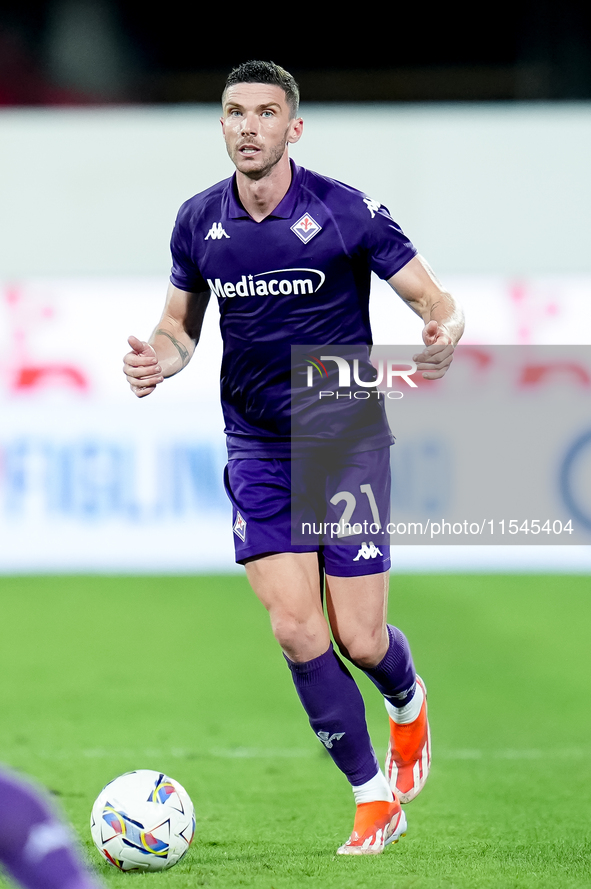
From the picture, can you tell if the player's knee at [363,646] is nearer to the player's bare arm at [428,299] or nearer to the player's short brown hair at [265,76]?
the player's bare arm at [428,299]

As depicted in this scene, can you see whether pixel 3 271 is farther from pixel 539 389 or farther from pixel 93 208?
pixel 539 389

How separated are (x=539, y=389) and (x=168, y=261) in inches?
120

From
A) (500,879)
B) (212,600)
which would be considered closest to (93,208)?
(212,600)

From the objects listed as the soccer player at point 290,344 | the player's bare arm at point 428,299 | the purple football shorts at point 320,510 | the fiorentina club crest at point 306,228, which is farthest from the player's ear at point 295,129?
the purple football shorts at point 320,510

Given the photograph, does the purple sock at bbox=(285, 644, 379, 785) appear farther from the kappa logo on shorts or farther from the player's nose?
the player's nose

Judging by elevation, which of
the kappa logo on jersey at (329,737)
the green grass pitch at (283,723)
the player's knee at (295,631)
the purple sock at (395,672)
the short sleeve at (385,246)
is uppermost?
the short sleeve at (385,246)

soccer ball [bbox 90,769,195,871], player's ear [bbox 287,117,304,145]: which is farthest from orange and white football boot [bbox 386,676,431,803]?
player's ear [bbox 287,117,304,145]

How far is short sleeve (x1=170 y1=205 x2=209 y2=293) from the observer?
386 cm

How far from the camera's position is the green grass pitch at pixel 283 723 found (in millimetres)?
3623

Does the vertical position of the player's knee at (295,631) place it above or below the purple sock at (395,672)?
above

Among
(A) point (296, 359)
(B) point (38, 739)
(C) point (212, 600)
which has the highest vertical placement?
(A) point (296, 359)

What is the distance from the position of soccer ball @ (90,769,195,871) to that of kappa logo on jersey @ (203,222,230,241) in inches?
65.7

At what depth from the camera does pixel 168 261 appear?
9.51 metres

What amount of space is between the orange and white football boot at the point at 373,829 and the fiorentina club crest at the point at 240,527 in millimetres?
896
